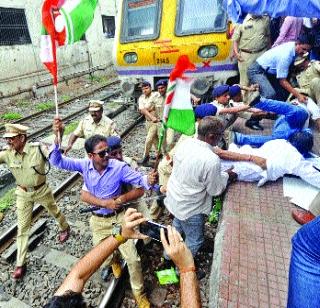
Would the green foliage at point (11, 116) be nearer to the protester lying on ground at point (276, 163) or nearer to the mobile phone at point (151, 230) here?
the protester lying on ground at point (276, 163)

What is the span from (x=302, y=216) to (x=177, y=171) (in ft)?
4.36

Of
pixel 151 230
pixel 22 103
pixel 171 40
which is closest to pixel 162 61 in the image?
pixel 171 40

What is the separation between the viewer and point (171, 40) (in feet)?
22.4

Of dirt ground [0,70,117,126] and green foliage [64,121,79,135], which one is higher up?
green foliage [64,121,79,135]

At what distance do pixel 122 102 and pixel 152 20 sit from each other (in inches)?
174

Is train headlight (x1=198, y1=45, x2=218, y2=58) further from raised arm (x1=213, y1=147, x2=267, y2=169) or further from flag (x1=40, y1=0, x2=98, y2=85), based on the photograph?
flag (x1=40, y1=0, x2=98, y2=85)

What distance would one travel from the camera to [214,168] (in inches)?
112

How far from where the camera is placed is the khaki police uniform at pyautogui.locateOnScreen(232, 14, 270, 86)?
5.89 m

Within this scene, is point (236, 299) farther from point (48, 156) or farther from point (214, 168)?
point (48, 156)

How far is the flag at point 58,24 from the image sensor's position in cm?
276

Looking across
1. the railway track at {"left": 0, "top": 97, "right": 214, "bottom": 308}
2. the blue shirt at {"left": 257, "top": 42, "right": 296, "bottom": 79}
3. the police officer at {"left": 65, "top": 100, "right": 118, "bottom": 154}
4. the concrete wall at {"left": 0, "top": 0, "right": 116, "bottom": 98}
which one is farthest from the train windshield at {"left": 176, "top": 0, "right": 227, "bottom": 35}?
the concrete wall at {"left": 0, "top": 0, "right": 116, "bottom": 98}

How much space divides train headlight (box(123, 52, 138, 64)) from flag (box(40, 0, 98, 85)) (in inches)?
179

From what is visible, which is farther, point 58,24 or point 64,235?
point 64,235

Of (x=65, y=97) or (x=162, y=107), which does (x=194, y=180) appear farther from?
(x=65, y=97)
